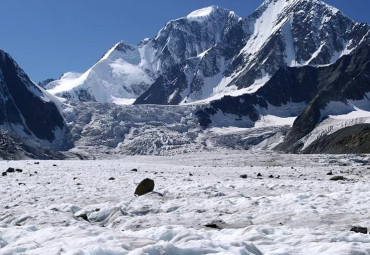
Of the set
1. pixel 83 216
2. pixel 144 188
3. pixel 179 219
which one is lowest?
pixel 179 219

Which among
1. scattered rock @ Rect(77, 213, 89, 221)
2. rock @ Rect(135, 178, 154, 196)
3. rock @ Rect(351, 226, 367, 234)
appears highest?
rock @ Rect(135, 178, 154, 196)

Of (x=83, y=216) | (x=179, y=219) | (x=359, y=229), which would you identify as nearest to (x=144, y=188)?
(x=83, y=216)

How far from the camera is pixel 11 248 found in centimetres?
964

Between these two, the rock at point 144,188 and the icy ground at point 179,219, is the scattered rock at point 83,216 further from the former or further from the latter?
the rock at point 144,188

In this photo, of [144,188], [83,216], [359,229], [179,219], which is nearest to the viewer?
[359,229]

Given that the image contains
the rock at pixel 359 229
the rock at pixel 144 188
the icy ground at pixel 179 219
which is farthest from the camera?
the rock at pixel 144 188

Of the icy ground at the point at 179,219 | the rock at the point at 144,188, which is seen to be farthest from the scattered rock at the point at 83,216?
the rock at the point at 144,188

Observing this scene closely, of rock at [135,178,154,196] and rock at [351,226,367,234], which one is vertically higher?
rock at [135,178,154,196]

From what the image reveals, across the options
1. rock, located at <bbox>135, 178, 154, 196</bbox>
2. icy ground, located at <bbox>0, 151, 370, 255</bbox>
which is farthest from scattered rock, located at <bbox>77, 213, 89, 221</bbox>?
rock, located at <bbox>135, 178, 154, 196</bbox>

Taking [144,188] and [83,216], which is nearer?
[83,216]

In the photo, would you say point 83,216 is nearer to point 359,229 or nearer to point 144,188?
point 144,188

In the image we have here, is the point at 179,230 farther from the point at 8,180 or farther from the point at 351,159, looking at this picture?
the point at 351,159

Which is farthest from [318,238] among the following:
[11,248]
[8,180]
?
[8,180]

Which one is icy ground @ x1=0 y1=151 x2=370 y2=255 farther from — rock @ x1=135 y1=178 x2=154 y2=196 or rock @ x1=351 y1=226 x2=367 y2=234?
rock @ x1=135 y1=178 x2=154 y2=196
